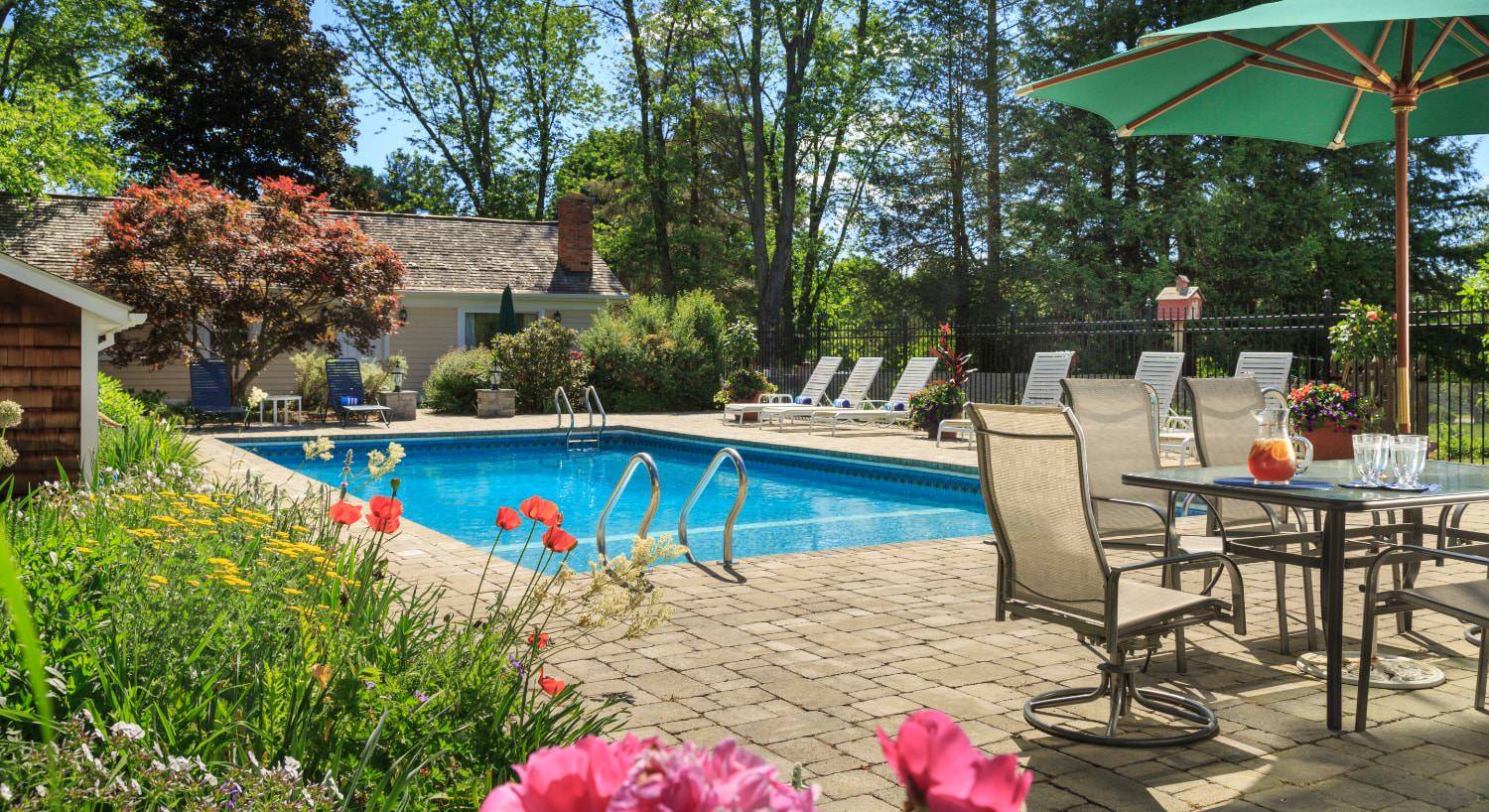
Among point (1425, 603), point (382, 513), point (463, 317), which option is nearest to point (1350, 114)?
point (1425, 603)

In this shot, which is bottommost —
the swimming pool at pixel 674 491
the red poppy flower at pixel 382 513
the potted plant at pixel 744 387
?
the swimming pool at pixel 674 491

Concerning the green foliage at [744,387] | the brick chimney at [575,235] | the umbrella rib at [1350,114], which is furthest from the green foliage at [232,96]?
the umbrella rib at [1350,114]

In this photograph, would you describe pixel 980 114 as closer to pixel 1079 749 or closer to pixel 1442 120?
pixel 1442 120

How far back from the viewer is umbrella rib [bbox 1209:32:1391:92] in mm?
5023

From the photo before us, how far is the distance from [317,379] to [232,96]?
43.6ft

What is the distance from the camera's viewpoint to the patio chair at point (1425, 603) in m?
3.28

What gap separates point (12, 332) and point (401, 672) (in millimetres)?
6379

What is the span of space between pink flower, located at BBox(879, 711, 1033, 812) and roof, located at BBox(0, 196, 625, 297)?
22144mm

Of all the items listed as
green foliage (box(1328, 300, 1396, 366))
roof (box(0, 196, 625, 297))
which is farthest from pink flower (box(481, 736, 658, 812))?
roof (box(0, 196, 625, 297))

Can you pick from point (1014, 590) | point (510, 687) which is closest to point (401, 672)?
point (510, 687)

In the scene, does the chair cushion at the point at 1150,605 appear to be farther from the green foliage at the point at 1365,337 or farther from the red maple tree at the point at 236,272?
the red maple tree at the point at 236,272

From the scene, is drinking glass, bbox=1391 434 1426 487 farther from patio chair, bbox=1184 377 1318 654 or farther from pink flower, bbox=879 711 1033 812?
pink flower, bbox=879 711 1033 812

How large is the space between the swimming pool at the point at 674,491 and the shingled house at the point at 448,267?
721 centimetres

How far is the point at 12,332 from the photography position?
752cm
